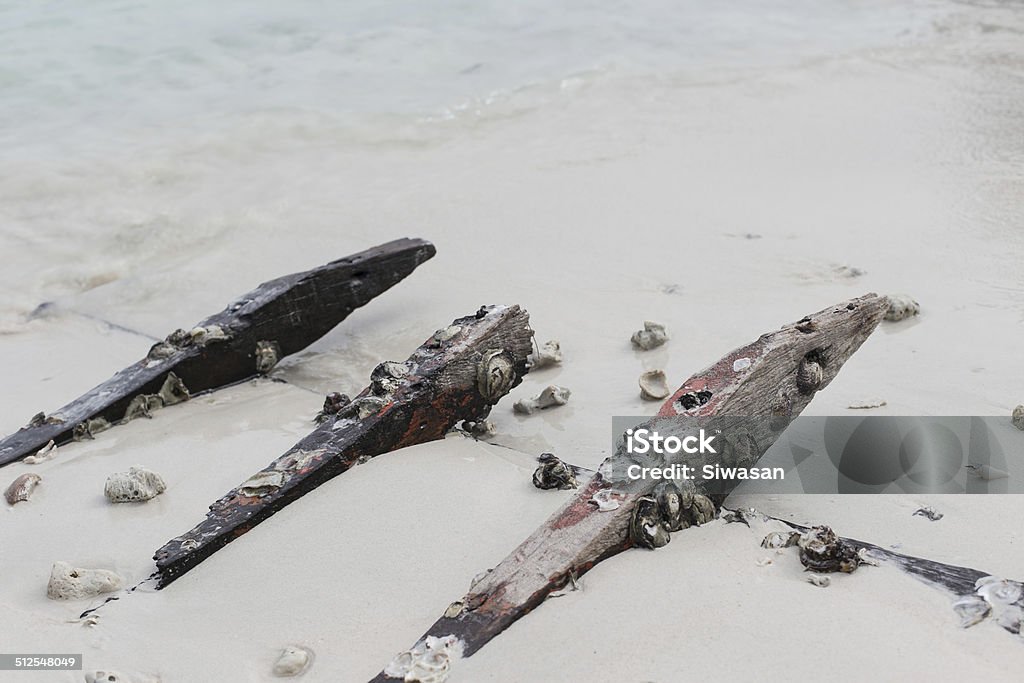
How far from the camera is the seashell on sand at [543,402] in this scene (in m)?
4.22

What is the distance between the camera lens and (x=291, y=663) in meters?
2.68

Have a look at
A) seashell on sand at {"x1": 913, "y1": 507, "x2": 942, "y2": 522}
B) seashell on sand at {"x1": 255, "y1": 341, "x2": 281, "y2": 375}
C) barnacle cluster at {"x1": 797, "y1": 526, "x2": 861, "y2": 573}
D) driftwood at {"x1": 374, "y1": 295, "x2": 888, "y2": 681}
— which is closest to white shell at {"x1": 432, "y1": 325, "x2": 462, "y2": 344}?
driftwood at {"x1": 374, "y1": 295, "x2": 888, "y2": 681}

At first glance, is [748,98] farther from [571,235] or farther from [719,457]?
[719,457]

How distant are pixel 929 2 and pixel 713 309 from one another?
8.41 m

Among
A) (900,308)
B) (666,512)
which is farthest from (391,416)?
(900,308)

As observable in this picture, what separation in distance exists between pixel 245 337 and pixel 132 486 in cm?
116

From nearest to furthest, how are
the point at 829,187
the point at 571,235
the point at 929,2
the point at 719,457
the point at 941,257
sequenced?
the point at 719,457 < the point at 941,257 < the point at 571,235 < the point at 829,187 < the point at 929,2

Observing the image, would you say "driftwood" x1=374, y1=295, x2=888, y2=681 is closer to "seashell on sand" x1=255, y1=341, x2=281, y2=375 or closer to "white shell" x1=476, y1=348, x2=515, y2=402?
"white shell" x1=476, y1=348, x2=515, y2=402

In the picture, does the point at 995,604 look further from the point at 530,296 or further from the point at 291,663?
the point at 530,296

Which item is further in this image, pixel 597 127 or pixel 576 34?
pixel 576 34

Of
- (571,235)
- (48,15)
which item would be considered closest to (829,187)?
(571,235)

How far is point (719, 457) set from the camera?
3189 mm

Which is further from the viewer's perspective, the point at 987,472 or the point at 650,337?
the point at 650,337

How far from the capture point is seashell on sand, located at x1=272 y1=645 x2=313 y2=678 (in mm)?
2678
